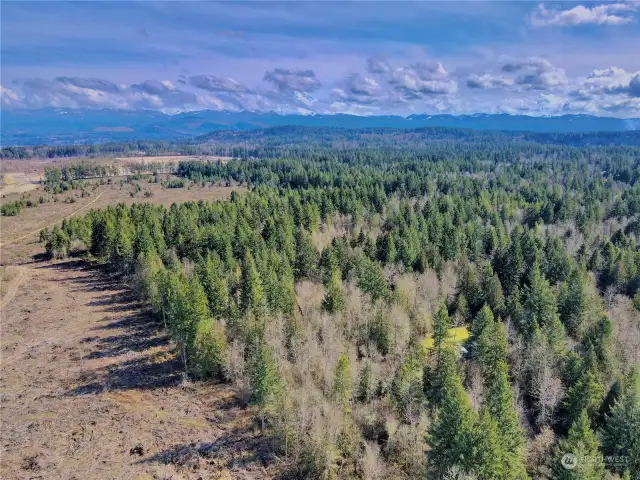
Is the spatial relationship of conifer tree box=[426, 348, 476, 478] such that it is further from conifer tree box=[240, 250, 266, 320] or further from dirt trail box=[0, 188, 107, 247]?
dirt trail box=[0, 188, 107, 247]

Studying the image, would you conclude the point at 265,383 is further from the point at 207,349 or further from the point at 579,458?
the point at 579,458

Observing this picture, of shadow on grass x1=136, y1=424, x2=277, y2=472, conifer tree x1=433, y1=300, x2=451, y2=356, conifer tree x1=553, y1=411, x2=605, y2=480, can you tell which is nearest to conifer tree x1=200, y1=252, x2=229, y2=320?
shadow on grass x1=136, y1=424, x2=277, y2=472

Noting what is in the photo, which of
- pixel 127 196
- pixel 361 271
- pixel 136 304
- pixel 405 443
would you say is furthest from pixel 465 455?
pixel 127 196

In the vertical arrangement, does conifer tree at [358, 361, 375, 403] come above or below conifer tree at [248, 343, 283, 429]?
below

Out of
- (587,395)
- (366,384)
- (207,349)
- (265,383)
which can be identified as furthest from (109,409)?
(587,395)

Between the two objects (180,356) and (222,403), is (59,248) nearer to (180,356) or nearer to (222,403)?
(180,356)

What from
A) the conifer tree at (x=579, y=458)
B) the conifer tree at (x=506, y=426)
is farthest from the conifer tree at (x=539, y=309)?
the conifer tree at (x=579, y=458)
